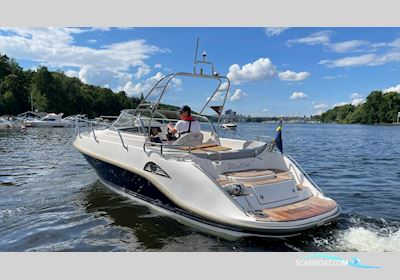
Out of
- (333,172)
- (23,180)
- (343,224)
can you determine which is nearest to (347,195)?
(343,224)

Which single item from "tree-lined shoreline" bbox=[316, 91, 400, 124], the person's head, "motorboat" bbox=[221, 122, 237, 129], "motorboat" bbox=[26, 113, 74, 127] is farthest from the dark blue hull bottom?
"tree-lined shoreline" bbox=[316, 91, 400, 124]

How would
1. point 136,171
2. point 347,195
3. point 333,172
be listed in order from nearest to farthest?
1. point 136,171
2. point 347,195
3. point 333,172

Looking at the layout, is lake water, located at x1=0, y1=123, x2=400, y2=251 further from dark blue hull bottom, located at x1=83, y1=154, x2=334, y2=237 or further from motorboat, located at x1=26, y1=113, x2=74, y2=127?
motorboat, located at x1=26, y1=113, x2=74, y2=127

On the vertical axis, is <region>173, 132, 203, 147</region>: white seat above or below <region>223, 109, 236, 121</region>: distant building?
below

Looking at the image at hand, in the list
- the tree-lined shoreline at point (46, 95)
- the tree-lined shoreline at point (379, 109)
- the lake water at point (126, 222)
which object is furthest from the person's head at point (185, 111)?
the tree-lined shoreline at point (379, 109)

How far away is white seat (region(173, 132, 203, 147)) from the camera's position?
7411 mm

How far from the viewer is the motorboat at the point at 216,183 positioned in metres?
5.36

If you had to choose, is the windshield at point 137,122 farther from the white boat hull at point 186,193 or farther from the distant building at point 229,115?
the white boat hull at point 186,193

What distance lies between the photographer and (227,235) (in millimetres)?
5496

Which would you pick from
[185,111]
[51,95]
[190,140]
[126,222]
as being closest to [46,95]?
[51,95]

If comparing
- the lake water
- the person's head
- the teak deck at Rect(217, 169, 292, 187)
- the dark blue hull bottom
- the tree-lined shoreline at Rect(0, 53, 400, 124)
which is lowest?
the lake water

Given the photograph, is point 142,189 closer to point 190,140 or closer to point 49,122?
point 190,140
